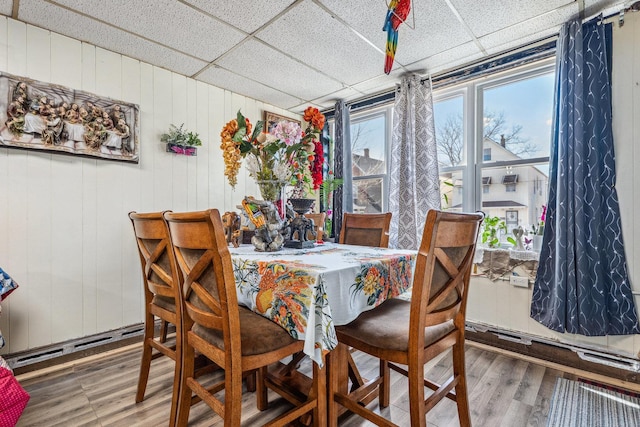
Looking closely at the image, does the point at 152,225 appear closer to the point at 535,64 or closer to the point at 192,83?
the point at 192,83

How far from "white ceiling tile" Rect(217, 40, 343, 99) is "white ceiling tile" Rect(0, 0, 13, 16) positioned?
4.34 ft

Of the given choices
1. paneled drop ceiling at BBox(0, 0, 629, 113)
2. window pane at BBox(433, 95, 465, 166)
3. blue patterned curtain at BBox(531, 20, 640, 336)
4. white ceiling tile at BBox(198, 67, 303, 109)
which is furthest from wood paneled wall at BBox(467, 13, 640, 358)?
white ceiling tile at BBox(198, 67, 303, 109)

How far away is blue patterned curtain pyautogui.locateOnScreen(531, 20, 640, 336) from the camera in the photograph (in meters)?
2.05

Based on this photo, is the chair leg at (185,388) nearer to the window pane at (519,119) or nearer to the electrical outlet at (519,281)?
the electrical outlet at (519,281)

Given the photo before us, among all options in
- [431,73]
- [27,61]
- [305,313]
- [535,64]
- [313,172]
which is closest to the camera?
[305,313]

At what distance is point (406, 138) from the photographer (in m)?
3.09

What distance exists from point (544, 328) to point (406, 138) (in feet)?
6.36

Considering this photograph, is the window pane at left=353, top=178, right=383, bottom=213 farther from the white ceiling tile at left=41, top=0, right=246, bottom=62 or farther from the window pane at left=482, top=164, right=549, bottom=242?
the white ceiling tile at left=41, top=0, right=246, bottom=62

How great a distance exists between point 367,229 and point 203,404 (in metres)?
1.50

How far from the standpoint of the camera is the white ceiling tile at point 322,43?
2.17 meters

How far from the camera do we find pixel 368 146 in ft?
12.6

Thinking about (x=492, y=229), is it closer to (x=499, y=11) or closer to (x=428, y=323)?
(x=499, y=11)

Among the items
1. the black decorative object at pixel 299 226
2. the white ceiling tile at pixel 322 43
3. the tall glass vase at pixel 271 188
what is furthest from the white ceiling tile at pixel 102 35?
the black decorative object at pixel 299 226

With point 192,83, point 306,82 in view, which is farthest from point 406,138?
point 192,83
